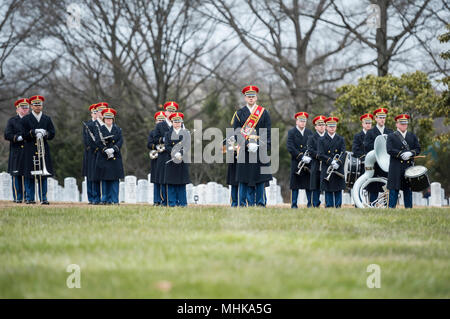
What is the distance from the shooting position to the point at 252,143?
40.3ft

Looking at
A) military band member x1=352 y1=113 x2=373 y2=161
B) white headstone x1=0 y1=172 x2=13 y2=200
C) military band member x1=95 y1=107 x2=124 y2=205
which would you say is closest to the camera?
military band member x1=95 y1=107 x2=124 y2=205

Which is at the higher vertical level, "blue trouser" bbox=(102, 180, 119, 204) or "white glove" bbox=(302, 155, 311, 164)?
"white glove" bbox=(302, 155, 311, 164)

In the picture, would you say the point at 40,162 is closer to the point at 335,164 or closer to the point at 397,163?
the point at 335,164

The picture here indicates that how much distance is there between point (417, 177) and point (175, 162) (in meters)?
4.66

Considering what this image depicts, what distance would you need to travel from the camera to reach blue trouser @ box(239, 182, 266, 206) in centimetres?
1263

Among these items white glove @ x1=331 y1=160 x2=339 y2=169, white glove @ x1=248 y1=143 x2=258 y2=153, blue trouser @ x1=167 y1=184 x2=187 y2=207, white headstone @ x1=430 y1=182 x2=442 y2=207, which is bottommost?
white headstone @ x1=430 y1=182 x2=442 y2=207

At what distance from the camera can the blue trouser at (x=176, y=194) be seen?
559 inches

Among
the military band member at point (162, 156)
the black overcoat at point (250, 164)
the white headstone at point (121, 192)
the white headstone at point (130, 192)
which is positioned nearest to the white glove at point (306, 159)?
the black overcoat at point (250, 164)

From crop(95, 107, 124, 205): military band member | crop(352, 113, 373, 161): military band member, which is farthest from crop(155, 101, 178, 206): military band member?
crop(352, 113, 373, 161): military band member

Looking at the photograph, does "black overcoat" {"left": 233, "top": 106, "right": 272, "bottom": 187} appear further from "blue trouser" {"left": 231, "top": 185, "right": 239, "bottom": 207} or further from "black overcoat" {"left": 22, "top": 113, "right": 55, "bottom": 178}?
"black overcoat" {"left": 22, "top": 113, "right": 55, "bottom": 178}

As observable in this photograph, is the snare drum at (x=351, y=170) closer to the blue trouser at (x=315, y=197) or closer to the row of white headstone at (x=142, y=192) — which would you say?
the blue trouser at (x=315, y=197)

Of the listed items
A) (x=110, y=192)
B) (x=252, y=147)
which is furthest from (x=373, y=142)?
(x=110, y=192)

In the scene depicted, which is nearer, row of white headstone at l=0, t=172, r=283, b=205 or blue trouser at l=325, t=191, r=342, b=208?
blue trouser at l=325, t=191, r=342, b=208

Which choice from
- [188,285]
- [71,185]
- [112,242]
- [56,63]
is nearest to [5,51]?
[56,63]
